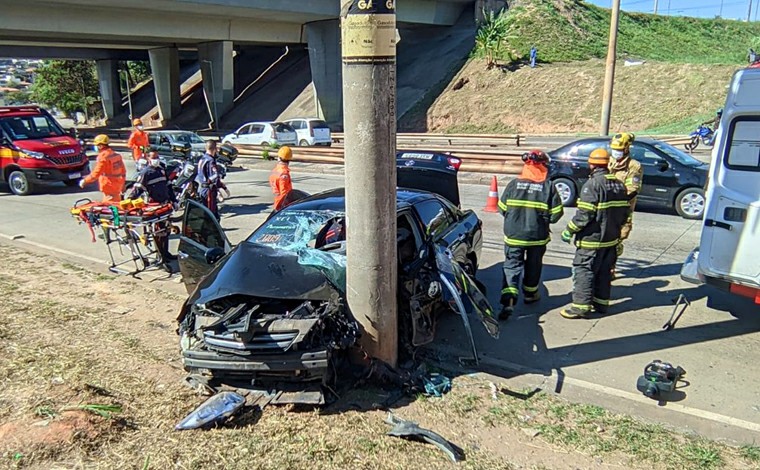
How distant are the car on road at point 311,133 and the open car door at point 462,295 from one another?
71.2 ft

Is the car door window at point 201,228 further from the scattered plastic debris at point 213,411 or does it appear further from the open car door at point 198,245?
the scattered plastic debris at point 213,411

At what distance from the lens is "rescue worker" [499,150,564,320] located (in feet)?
20.0

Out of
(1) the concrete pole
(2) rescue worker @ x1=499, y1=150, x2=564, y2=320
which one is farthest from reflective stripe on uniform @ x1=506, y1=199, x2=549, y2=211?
(1) the concrete pole

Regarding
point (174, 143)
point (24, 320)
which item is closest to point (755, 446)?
point (24, 320)

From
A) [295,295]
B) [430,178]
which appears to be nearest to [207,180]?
[430,178]

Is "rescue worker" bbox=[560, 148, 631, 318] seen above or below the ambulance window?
below

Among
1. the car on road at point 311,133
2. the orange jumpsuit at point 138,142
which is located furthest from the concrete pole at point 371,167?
the car on road at point 311,133

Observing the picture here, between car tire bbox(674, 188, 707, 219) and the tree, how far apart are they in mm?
64151

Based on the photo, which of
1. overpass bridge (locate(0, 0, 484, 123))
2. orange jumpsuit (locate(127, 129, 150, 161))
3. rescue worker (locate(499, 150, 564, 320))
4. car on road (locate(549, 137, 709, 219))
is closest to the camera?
rescue worker (locate(499, 150, 564, 320))

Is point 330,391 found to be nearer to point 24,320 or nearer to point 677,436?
point 677,436

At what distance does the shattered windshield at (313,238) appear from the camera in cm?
486

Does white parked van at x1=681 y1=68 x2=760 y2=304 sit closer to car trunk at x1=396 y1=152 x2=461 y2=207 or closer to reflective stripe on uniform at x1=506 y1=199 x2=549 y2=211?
reflective stripe on uniform at x1=506 y1=199 x2=549 y2=211

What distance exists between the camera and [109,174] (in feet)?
30.6

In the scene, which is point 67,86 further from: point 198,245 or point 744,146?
point 744,146
